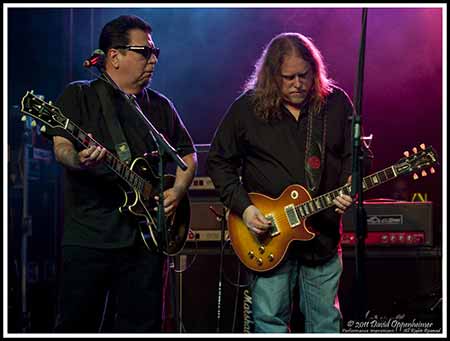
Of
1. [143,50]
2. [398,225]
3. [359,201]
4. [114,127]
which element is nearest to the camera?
[359,201]

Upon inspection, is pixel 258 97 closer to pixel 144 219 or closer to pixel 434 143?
pixel 144 219

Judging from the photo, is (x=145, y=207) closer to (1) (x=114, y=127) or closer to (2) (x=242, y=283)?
(1) (x=114, y=127)

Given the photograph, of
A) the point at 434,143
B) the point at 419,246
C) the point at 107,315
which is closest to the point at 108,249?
the point at 107,315

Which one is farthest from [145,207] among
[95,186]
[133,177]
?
[95,186]

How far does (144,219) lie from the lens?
3607 mm

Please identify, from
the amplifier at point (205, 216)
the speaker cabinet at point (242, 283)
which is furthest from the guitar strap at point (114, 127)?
the speaker cabinet at point (242, 283)

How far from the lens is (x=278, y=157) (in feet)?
12.3

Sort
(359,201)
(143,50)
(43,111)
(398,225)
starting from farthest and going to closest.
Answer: (398,225)
(143,50)
(43,111)
(359,201)

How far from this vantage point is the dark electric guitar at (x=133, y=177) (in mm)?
3445

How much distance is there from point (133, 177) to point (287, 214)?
0.85 metres

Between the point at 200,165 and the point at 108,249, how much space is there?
5.93 ft

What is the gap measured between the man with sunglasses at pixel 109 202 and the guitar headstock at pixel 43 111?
0.16 ft

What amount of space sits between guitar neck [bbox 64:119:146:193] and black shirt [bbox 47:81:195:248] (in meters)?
0.04

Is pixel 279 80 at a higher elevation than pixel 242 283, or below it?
higher
